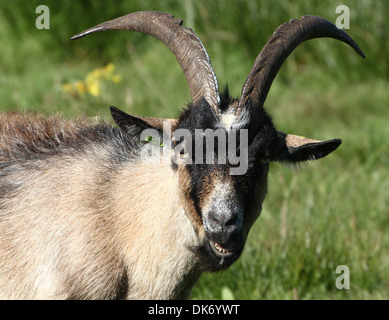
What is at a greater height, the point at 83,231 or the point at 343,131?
the point at 343,131

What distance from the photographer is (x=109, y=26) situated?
4195 millimetres

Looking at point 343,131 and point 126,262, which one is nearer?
point 126,262

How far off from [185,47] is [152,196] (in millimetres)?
892

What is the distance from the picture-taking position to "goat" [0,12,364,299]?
11.9 feet

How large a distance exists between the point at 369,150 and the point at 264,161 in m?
4.36

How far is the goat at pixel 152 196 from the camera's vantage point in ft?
11.9
